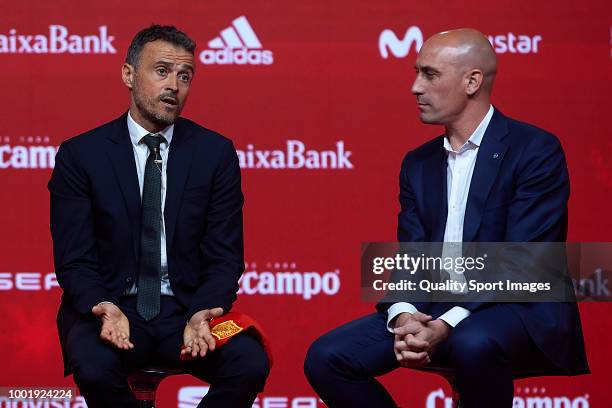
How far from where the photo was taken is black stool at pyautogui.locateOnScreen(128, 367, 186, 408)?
390cm

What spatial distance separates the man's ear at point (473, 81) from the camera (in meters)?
4.16

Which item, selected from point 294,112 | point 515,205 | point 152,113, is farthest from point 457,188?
point 294,112

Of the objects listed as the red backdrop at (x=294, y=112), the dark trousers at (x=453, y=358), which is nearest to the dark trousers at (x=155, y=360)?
the dark trousers at (x=453, y=358)

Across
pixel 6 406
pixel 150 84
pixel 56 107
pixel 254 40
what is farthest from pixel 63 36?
pixel 6 406

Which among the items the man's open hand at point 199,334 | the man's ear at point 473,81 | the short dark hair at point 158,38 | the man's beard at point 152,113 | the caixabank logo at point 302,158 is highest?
the short dark hair at point 158,38

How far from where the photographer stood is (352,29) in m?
5.23

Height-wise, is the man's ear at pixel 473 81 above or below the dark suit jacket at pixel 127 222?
above

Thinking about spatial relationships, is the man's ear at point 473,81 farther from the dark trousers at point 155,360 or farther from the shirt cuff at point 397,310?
the dark trousers at point 155,360

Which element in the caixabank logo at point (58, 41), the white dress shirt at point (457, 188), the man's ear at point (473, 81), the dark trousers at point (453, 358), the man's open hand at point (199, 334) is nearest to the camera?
the dark trousers at point (453, 358)

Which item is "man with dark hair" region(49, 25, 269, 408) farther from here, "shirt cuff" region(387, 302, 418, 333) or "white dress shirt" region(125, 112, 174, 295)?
"shirt cuff" region(387, 302, 418, 333)

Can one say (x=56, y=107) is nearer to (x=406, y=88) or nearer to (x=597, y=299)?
(x=406, y=88)

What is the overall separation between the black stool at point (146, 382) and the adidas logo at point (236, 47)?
67.6 inches

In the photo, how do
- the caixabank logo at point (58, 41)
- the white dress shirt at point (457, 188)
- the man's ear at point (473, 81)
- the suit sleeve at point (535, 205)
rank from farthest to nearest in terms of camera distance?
the caixabank logo at point (58, 41) < the man's ear at point (473, 81) < the white dress shirt at point (457, 188) < the suit sleeve at point (535, 205)

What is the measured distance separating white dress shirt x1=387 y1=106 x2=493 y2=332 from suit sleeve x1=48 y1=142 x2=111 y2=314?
3.23 ft
